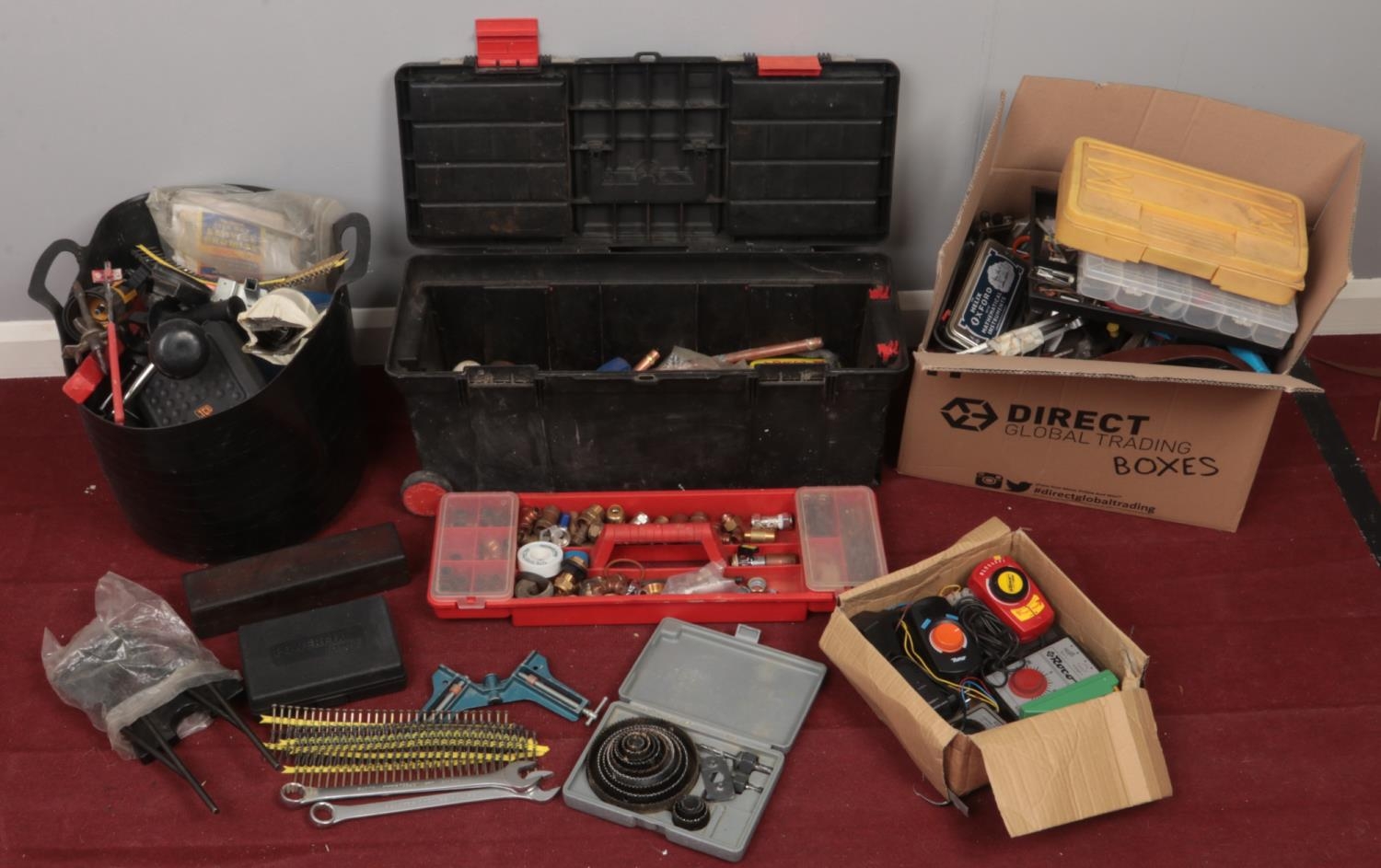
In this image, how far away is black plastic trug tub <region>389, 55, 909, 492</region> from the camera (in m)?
1.90

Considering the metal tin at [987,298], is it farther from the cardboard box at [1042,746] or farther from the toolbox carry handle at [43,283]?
the toolbox carry handle at [43,283]

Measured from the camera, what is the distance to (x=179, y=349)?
173cm

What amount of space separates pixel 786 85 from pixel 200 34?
35.4 inches

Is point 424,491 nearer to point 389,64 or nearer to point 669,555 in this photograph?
A: point 669,555

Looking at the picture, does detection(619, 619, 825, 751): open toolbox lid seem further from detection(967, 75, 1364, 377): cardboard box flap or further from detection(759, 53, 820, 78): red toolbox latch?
detection(759, 53, 820, 78): red toolbox latch

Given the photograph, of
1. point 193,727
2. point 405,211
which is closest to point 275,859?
point 193,727

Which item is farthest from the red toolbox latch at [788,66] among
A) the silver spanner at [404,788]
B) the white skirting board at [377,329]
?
the silver spanner at [404,788]

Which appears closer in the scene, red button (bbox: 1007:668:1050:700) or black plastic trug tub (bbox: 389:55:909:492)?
→ red button (bbox: 1007:668:1050:700)

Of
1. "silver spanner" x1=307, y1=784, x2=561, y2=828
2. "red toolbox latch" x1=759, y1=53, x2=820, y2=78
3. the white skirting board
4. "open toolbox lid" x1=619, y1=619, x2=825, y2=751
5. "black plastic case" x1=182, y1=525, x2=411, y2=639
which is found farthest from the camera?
the white skirting board

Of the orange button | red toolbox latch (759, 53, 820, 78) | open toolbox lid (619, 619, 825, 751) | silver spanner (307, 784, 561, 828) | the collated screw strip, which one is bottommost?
silver spanner (307, 784, 561, 828)

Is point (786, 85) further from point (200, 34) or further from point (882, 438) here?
point (200, 34)

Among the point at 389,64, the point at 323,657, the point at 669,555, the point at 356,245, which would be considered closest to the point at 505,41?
the point at 389,64

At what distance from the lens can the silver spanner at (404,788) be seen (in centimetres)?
162

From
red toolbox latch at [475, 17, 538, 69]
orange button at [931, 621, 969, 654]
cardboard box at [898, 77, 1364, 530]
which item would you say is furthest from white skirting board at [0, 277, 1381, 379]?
orange button at [931, 621, 969, 654]
